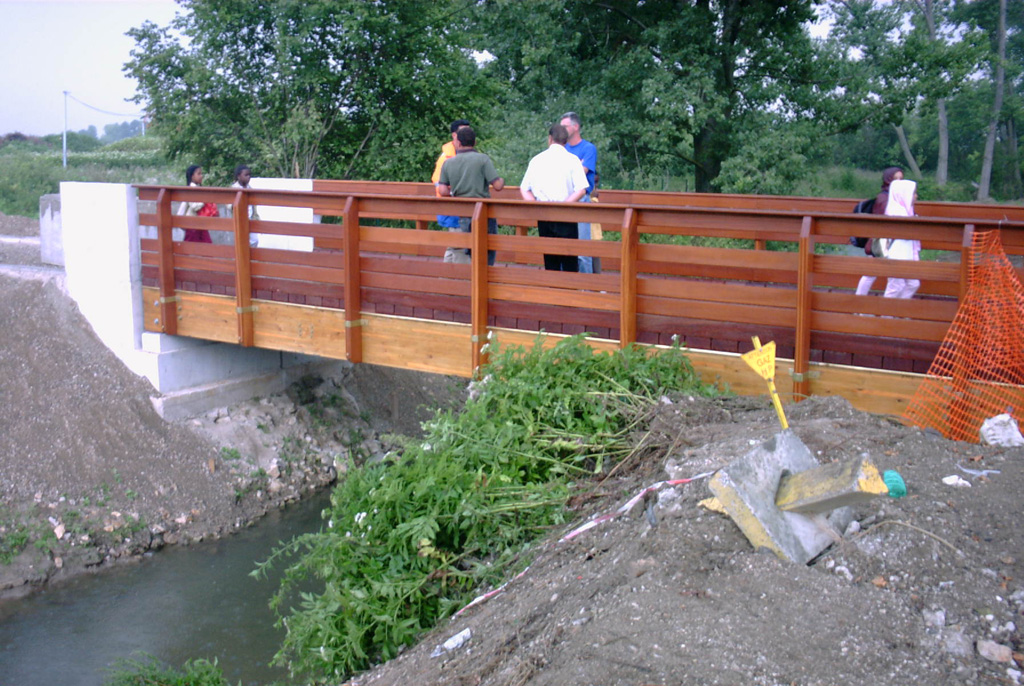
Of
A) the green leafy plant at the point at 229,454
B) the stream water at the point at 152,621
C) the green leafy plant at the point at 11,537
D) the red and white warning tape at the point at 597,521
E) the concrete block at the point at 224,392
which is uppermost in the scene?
the red and white warning tape at the point at 597,521

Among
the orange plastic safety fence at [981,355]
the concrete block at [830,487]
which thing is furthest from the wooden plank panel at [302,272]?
the concrete block at [830,487]

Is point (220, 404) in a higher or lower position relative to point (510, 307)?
lower

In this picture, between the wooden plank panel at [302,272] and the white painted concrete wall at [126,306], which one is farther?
the white painted concrete wall at [126,306]

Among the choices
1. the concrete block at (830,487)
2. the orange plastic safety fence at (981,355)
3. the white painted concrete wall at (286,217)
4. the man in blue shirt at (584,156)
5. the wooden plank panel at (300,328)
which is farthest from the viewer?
the white painted concrete wall at (286,217)

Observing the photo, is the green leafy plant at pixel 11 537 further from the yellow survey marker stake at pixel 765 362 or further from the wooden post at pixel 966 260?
the wooden post at pixel 966 260

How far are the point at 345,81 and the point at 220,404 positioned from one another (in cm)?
901

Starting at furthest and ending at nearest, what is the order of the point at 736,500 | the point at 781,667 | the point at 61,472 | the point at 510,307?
the point at 61,472
the point at 510,307
the point at 736,500
the point at 781,667

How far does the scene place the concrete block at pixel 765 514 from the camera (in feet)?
12.4

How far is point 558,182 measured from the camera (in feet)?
25.3

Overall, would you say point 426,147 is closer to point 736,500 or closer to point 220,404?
point 220,404

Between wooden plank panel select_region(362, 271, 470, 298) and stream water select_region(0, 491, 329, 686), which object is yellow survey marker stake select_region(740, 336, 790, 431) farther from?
stream water select_region(0, 491, 329, 686)

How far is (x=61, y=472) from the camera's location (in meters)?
9.13

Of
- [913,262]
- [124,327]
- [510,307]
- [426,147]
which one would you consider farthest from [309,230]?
[426,147]

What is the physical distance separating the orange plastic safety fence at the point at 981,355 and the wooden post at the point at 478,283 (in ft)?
10.7
